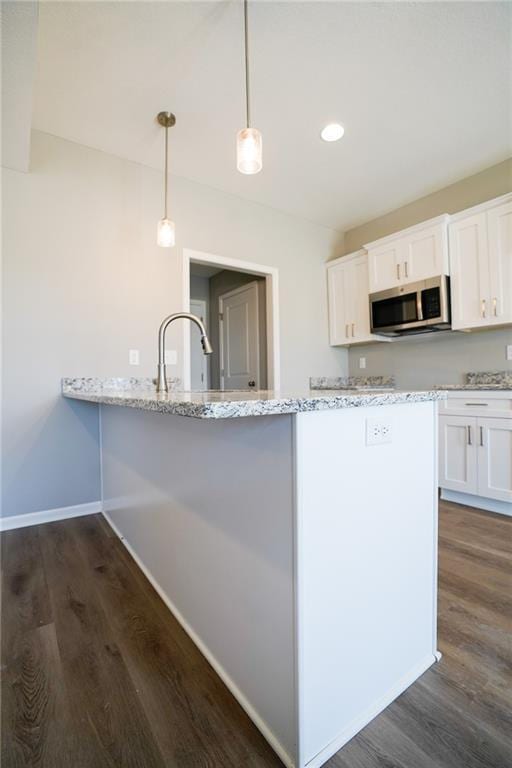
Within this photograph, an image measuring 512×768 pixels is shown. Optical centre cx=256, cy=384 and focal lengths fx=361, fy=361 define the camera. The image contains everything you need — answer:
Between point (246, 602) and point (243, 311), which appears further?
point (243, 311)

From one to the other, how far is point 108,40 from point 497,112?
2349mm

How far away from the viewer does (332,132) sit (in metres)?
2.46

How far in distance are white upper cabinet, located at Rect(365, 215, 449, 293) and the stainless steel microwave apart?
7 centimetres

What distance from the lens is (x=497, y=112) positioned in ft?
7.64

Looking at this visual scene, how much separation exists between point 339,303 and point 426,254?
1039 millimetres

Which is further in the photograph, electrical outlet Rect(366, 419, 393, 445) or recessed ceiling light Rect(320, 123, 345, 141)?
recessed ceiling light Rect(320, 123, 345, 141)

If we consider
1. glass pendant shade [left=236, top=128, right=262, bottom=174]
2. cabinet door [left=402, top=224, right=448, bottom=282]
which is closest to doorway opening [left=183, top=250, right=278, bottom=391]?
cabinet door [left=402, top=224, right=448, bottom=282]

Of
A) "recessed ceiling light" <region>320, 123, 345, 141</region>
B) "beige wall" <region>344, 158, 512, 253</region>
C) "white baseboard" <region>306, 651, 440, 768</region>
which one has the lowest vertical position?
"white baseboard" <region>306, 651, 440, 768</region>

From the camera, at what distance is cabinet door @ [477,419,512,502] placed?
249 cm

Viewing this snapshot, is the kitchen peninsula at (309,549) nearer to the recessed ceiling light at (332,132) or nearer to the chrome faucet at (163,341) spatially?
the chrome faucet at (163,341)

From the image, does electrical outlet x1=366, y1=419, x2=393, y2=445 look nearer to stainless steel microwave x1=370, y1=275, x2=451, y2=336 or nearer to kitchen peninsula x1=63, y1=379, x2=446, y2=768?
kitchen peninsula x1=63, y1=379, x2=446, y2=768

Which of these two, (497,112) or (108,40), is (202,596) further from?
(497,112)

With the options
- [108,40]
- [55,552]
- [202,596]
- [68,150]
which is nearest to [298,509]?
[202,596]

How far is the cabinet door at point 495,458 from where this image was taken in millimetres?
2487
